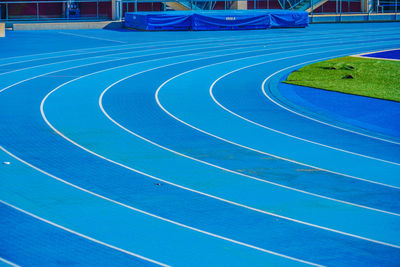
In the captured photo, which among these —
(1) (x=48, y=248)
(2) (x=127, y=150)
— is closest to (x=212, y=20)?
(2) (x=127, y=150)

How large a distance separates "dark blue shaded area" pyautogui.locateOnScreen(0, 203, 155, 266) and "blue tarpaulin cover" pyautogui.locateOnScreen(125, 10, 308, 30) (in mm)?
27255

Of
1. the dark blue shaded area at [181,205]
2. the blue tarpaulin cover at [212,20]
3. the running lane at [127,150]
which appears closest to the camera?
the dark blue shaded area at [181,205]

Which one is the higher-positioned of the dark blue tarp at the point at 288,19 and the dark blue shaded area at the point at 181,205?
the dark blue tarp at the point at 288,19

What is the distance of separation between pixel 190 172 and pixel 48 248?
3213mm

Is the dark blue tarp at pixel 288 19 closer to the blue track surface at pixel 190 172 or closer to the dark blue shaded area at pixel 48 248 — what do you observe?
the blue track surface at pixel 190 172

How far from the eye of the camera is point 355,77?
61.9ft

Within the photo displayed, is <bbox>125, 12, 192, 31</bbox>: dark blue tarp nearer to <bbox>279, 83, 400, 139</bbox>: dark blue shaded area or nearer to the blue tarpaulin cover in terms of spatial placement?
the blue tarpaulin cover

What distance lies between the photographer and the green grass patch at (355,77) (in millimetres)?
16703

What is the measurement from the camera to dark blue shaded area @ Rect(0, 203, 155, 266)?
267 inches

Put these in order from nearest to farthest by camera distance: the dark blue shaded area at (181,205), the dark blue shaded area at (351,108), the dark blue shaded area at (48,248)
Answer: the dark blue shaded area at (48,248) → the dark blue shaded area at (181,205) → the dark blue shaded area at (351,108)

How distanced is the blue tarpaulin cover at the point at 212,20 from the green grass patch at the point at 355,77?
13262 mm

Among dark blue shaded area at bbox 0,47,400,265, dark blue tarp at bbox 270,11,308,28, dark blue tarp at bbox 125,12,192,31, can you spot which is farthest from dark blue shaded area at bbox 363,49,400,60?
dark blue shaded area at bbox 0,47,400,265

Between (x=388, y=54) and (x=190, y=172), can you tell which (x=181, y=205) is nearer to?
(x=190, y=172)

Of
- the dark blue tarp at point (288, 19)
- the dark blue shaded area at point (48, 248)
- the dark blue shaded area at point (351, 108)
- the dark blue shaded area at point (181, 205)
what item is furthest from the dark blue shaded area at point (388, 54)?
the dark blue shaded area at point (48, 248)
